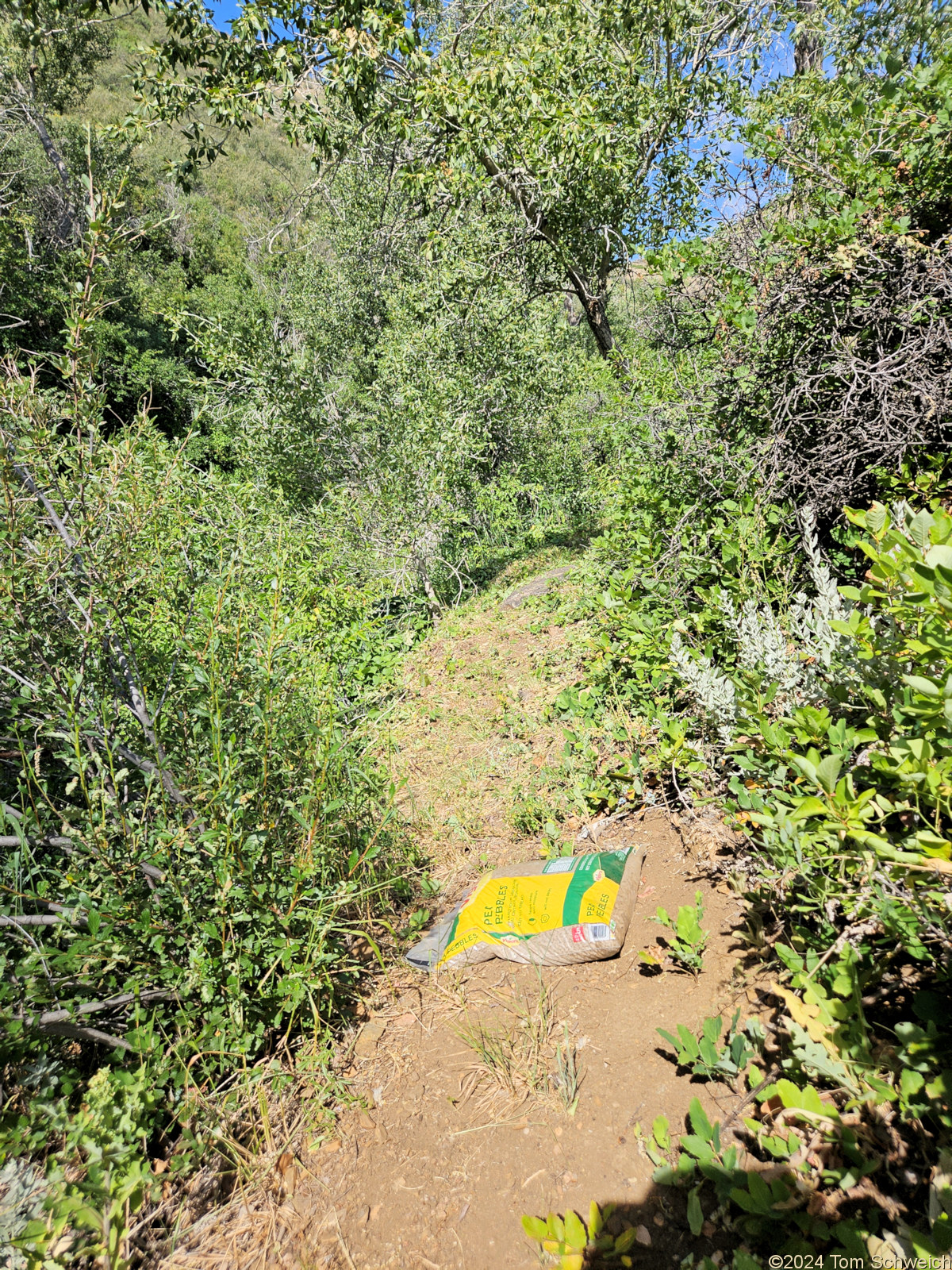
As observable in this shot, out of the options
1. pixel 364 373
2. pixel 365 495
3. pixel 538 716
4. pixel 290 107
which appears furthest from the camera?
pixel 364 373

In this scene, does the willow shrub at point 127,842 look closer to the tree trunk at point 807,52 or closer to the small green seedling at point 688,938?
the small green seedling at point 688,938

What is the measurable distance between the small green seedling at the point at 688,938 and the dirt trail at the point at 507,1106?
Result: 0.04 metres

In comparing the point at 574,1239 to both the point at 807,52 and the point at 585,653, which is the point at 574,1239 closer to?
the point at 585,653

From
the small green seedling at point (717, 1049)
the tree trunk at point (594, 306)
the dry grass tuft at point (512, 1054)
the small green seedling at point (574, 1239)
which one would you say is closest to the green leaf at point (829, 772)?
the small green seedling at point (717, 1049)

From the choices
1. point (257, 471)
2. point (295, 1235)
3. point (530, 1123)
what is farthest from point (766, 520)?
point (257, 471)

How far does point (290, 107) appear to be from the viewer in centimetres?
537

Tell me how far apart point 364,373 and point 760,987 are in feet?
51.8

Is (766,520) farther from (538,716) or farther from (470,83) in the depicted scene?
(470,83)

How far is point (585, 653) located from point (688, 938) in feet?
9.09

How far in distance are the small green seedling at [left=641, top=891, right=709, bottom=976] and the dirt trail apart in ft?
0.15

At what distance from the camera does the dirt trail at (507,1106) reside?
5.63 ft

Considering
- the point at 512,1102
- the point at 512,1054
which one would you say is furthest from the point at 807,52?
the point at 512,1102

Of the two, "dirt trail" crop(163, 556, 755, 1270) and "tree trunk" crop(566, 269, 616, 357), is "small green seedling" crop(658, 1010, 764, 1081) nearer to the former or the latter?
"dirt trail" crop(163, 556, 755, 1270)

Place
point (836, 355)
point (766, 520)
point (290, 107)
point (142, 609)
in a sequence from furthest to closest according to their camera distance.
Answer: point (290, 107)
point (766, 520)
point (836, 355)
point (142, 609)
